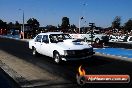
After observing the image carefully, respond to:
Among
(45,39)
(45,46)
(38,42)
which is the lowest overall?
(45,46)

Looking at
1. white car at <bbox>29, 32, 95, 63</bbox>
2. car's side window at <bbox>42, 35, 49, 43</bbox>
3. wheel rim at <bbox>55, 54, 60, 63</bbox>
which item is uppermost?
car's side window at <bbox>42, 35, 49, 43</bbox>

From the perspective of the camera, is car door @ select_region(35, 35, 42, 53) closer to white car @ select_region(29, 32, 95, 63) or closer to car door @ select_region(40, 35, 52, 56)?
white car @ select_region(29, 32, 95, 63)

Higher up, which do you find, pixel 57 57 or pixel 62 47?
pixel 62 47

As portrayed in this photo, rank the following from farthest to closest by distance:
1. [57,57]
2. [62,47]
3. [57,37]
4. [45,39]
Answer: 1. [45,39]
2. [57,37]
3. [57,57]
4. [62,47]

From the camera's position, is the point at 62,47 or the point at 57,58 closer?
the point at 62,47

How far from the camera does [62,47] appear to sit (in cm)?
1390

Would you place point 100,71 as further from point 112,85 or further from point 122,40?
point 122,40

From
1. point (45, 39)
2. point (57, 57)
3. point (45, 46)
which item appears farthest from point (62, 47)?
point (45, 39)

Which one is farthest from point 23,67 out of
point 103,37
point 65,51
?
point 103,37

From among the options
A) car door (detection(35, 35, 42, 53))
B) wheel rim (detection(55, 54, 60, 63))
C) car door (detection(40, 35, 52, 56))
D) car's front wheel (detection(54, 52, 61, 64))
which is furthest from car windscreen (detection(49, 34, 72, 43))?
car door (detection(35, 35, 42, 53))

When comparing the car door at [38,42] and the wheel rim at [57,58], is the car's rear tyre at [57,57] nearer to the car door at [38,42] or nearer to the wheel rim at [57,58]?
the wheel rim at [57,58]

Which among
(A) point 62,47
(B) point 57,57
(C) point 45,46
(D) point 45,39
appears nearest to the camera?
(A) point 62,47

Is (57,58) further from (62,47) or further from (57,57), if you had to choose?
(62,47)

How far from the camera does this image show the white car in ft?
44.8
